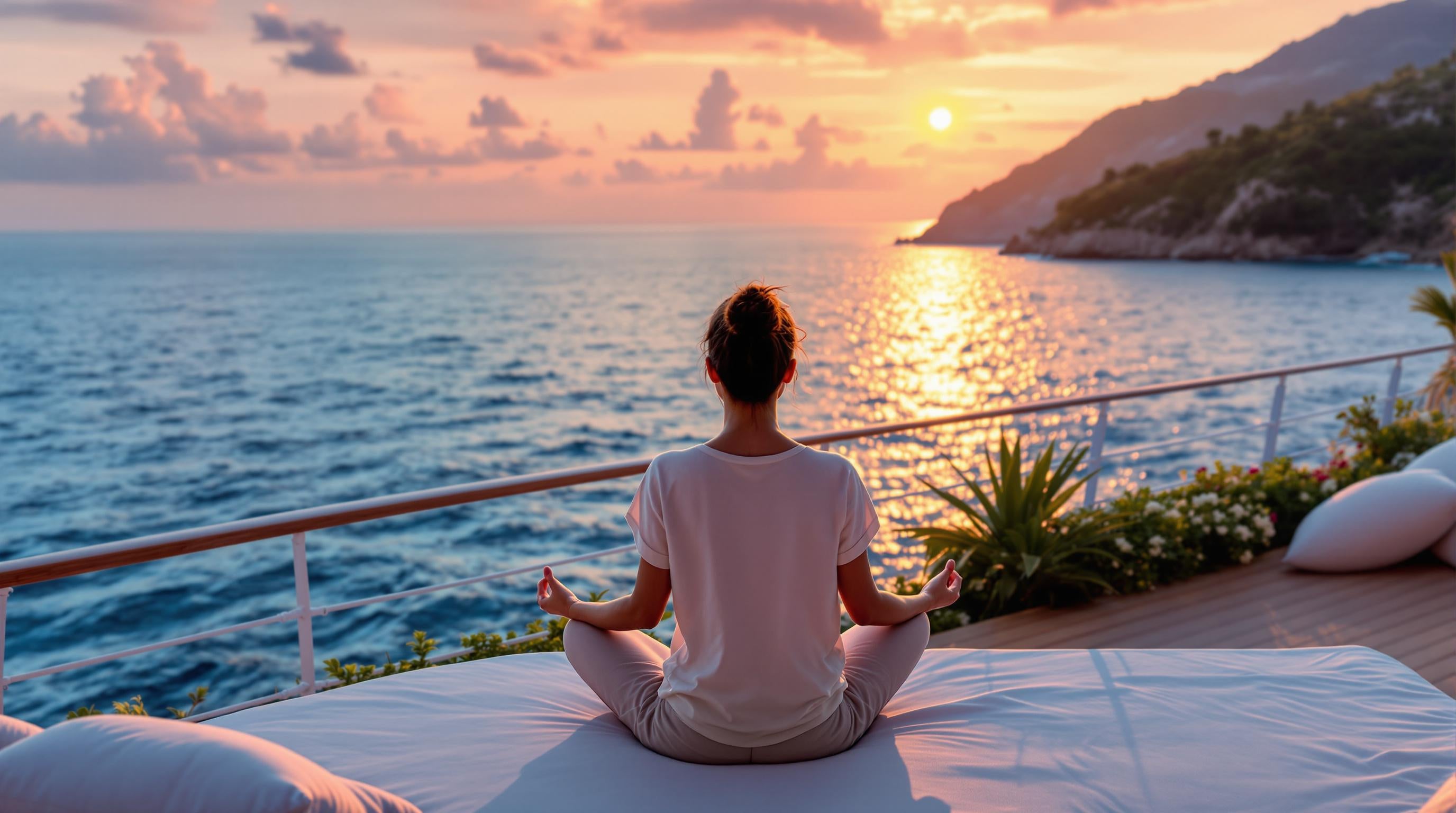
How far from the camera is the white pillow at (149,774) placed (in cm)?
112

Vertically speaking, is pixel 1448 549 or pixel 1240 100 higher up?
pixel 1240 100

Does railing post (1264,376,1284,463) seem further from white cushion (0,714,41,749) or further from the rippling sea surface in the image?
white cushion (0,714,41,749)

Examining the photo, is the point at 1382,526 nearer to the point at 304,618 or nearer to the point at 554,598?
the point at 554,598

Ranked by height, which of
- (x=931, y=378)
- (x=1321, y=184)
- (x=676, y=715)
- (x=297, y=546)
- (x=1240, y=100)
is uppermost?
(x=1240, y=100)

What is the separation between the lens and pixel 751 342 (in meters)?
1.63

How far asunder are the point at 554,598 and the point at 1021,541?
8.49 ft

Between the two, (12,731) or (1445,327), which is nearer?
(12,731)

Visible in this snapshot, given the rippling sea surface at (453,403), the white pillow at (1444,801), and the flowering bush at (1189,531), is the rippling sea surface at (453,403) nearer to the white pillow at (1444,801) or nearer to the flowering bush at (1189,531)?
the flowering bush at (1189,531)

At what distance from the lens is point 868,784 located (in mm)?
1690

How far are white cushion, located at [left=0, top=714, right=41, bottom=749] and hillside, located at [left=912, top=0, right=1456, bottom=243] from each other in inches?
4377

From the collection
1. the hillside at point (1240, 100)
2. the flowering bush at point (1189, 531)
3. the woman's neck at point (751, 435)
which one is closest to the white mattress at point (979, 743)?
the woman's neck at point (751, 435)

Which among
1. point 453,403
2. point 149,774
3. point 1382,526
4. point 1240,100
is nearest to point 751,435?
point 149,774

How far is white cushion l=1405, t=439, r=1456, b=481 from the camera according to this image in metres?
4.20

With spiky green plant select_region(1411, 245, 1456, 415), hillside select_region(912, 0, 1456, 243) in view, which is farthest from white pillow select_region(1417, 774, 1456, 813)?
hillside select_region(912, 0, 1456, 243)
